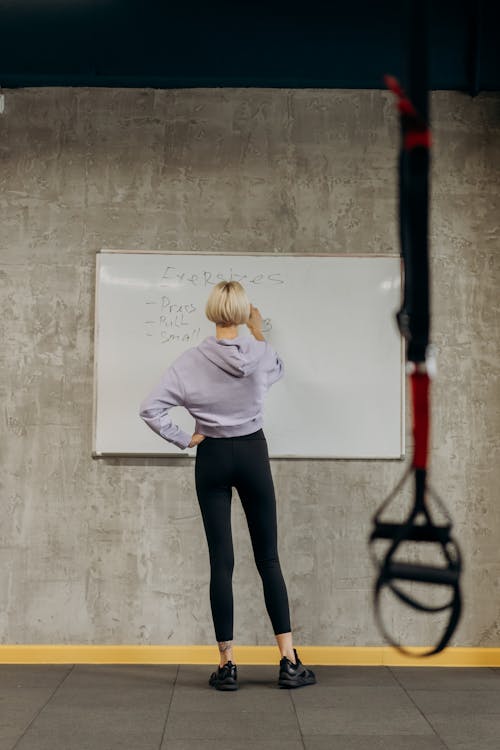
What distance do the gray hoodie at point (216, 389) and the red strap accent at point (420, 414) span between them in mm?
1850

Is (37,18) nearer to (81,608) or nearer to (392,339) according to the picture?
(392,339)

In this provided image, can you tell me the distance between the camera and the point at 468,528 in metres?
3.49

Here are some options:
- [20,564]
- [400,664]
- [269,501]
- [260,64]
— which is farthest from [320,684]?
[260,64]

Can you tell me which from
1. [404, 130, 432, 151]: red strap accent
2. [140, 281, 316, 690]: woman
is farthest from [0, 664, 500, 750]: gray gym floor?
[404, 130, 432, 151]: red strap accent

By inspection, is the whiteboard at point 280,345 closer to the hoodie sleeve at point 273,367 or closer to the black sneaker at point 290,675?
the hoodie sleeve at point 273,367

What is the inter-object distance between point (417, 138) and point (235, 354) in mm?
1951

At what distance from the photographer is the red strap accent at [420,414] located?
106 cm

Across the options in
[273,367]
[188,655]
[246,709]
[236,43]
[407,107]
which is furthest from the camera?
[188,655]

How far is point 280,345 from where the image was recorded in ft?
11.4

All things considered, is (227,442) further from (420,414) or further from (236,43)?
(420,414)

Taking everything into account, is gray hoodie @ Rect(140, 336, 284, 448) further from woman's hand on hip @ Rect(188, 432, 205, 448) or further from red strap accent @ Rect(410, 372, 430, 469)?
red strap accent @ Rect(410, 372, 430, 469)

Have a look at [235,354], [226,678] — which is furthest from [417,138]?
[226,678]

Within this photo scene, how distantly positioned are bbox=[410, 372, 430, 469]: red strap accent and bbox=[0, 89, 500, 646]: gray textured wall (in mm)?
2407

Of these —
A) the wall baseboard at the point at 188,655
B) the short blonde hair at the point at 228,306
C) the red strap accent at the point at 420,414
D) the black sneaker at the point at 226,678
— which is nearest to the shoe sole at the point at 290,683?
the black sneaker at the point at 226,678
